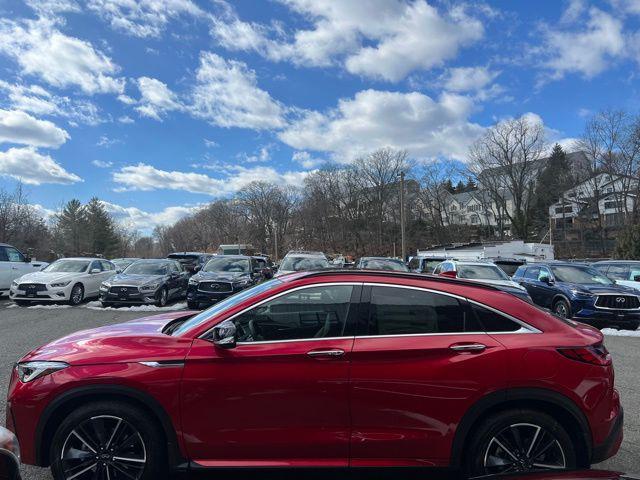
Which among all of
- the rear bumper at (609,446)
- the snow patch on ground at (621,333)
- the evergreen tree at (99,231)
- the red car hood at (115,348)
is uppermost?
the evergreen tree at (99,231)

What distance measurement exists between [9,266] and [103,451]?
49.8ft

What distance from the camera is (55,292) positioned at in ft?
45.5

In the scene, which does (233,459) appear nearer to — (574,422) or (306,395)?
(306,395)

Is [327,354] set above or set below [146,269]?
below

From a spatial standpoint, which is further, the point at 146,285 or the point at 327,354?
the point at 146,285

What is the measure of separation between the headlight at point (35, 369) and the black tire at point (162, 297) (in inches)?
434

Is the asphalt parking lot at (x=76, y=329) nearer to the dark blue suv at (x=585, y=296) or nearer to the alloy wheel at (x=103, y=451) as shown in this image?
the alloy wheel at (x=103, y=451)

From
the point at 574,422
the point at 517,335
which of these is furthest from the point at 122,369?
the point at 574,422

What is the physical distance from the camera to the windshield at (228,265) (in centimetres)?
1505

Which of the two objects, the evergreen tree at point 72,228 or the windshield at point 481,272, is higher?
the evergreen tree at point 72,228

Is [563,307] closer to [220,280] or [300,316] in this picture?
[220,280]

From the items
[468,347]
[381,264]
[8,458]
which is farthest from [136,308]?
[468,347]

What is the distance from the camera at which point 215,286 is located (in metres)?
13.7

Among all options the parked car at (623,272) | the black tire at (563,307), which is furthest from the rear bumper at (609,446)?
the parked car at (623,272)
